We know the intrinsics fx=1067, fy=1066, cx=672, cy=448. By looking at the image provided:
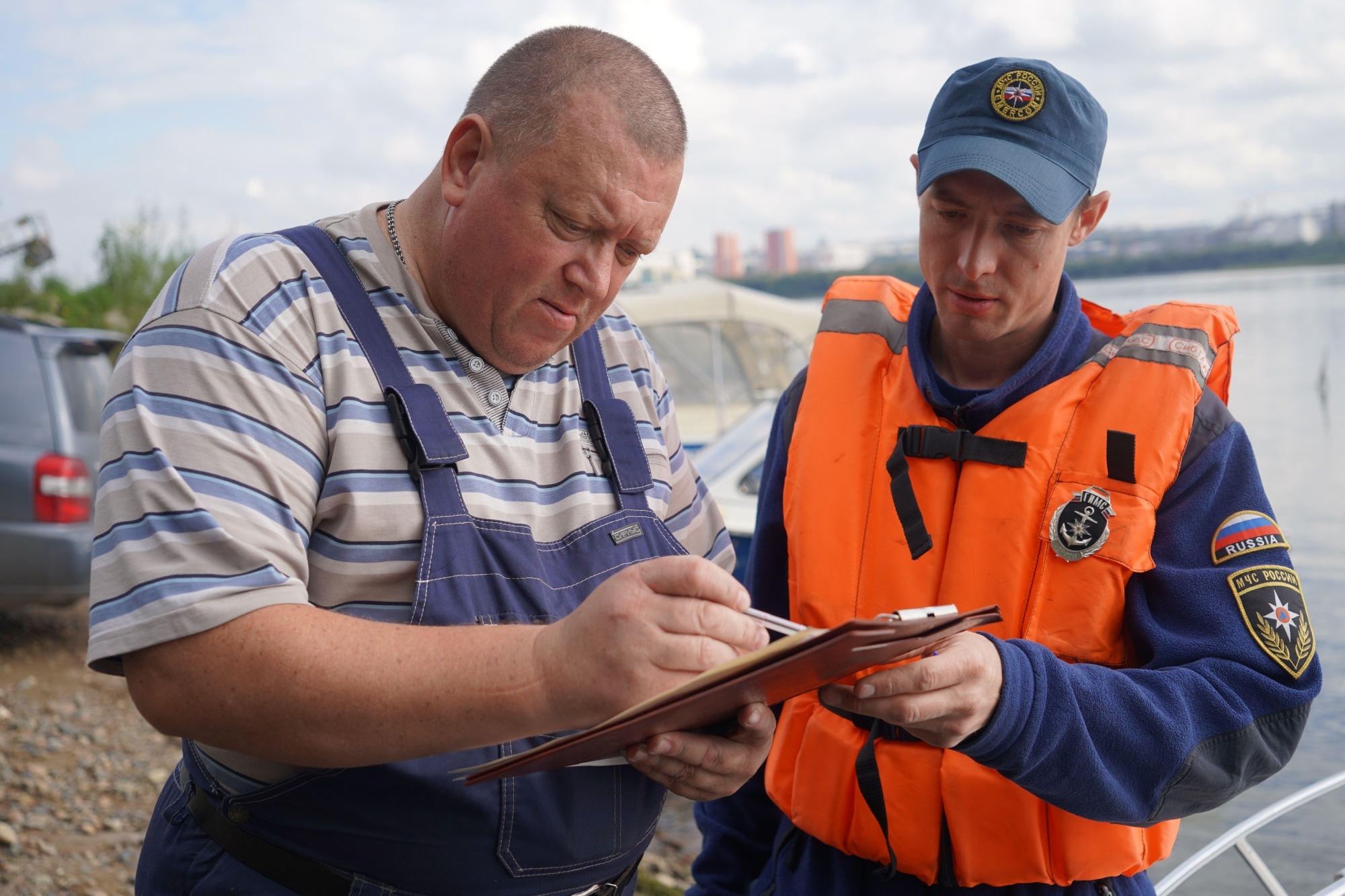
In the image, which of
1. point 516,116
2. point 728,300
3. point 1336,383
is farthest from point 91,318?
point 1336,383

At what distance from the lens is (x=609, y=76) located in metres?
1.78

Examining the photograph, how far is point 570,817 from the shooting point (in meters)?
1.75

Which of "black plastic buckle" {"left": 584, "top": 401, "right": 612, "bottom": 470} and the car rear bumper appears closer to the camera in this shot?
"black plastic buckle" {"left": 584, "top": 401, "right": 612, "bottom": 470}

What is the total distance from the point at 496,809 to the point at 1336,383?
39655 mm

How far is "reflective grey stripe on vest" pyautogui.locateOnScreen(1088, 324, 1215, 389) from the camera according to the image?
2080 mm

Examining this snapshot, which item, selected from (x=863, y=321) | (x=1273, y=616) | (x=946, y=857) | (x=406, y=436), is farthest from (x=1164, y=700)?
(x=406, y=436)

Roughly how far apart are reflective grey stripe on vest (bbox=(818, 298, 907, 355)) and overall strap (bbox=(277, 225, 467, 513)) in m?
1.09

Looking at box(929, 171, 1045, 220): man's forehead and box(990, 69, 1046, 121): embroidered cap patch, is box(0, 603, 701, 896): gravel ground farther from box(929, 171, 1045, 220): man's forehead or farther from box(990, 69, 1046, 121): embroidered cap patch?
box(990, 69, 1046, 121): embroidered cap patch

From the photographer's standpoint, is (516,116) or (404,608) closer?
(404,608)

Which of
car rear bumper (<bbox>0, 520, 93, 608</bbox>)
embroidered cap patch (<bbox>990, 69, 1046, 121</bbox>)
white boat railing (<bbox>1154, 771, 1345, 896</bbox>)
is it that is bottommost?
car rear bumper (<bbox>0, 520, 93, 608</bbox>)

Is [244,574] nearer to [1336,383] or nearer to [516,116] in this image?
[516,116]

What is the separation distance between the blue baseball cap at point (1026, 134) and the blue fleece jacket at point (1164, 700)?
0.33 meters

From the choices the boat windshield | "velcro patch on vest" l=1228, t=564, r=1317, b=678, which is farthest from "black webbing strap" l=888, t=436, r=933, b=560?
the boat windshield

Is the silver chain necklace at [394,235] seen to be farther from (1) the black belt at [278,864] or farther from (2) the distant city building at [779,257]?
(2) the distant city building at [779,257]
